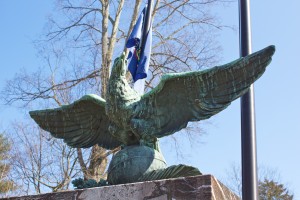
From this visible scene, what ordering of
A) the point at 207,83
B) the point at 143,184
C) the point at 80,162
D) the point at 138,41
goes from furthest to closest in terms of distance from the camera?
the point at 80,162 < the point at 138,41 < the point at 207,83 < the point at 143,184

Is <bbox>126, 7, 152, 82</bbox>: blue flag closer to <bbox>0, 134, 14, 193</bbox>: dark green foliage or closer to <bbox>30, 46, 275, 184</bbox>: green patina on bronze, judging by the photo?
<bbox>30, 46, 275, 184</bbox>: green patina on bronze

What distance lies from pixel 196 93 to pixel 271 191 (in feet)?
68.0

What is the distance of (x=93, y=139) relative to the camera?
4805 mm

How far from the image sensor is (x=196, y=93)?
13.1ft

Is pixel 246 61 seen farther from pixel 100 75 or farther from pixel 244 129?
pixel 100 75

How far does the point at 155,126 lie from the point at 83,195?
2.93 ft

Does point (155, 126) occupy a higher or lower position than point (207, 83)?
lower

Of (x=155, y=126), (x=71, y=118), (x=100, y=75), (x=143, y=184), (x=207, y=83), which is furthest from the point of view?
(x=100, y=75)

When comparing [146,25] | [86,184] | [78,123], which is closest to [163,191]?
[86,184]

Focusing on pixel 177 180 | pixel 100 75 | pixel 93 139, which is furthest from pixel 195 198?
pixel 100 75

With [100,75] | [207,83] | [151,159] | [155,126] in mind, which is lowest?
[151,159]

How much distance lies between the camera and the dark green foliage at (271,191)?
923 inches

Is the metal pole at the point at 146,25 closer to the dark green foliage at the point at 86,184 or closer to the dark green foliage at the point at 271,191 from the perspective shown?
the dark green foliage at the point at 86,184

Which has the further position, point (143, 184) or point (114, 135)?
point (114, 135)
